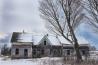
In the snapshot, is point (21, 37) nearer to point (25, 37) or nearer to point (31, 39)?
point (25, 37)

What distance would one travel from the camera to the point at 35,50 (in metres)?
50.4

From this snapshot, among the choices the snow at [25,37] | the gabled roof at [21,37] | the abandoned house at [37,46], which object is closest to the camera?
the abandoned house at [37,46]

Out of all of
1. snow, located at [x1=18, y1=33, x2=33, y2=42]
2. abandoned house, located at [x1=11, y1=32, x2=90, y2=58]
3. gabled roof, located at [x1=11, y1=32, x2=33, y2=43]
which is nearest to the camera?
abandoned house, located at [x1=11, y1=32, x2=90, y2=58]

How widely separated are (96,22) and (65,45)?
32.7 meters

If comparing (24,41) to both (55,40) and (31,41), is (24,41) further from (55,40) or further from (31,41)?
(55,40)

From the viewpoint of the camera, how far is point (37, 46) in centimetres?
5047

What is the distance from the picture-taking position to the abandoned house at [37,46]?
49.4 metres

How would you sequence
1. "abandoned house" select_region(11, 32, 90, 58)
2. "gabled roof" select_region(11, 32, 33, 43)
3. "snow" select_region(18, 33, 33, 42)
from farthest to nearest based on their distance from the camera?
"snow" select_region(18, 33, 33, 42) < "gabled roof" select_region(11, 32, 33, 43) < "abandoned house" select_region(11, 32, 90, 58)

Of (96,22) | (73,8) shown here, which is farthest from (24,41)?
(96,22)

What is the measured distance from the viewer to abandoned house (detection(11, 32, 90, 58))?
4938cm

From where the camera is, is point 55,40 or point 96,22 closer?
point 96,22

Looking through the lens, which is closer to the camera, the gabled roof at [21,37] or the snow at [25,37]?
the gabled roof at [21,37]

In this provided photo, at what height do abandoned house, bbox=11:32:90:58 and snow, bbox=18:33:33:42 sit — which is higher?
snow, bbox=18:33:33:42

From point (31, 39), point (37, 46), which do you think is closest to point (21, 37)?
point (31, 39)
